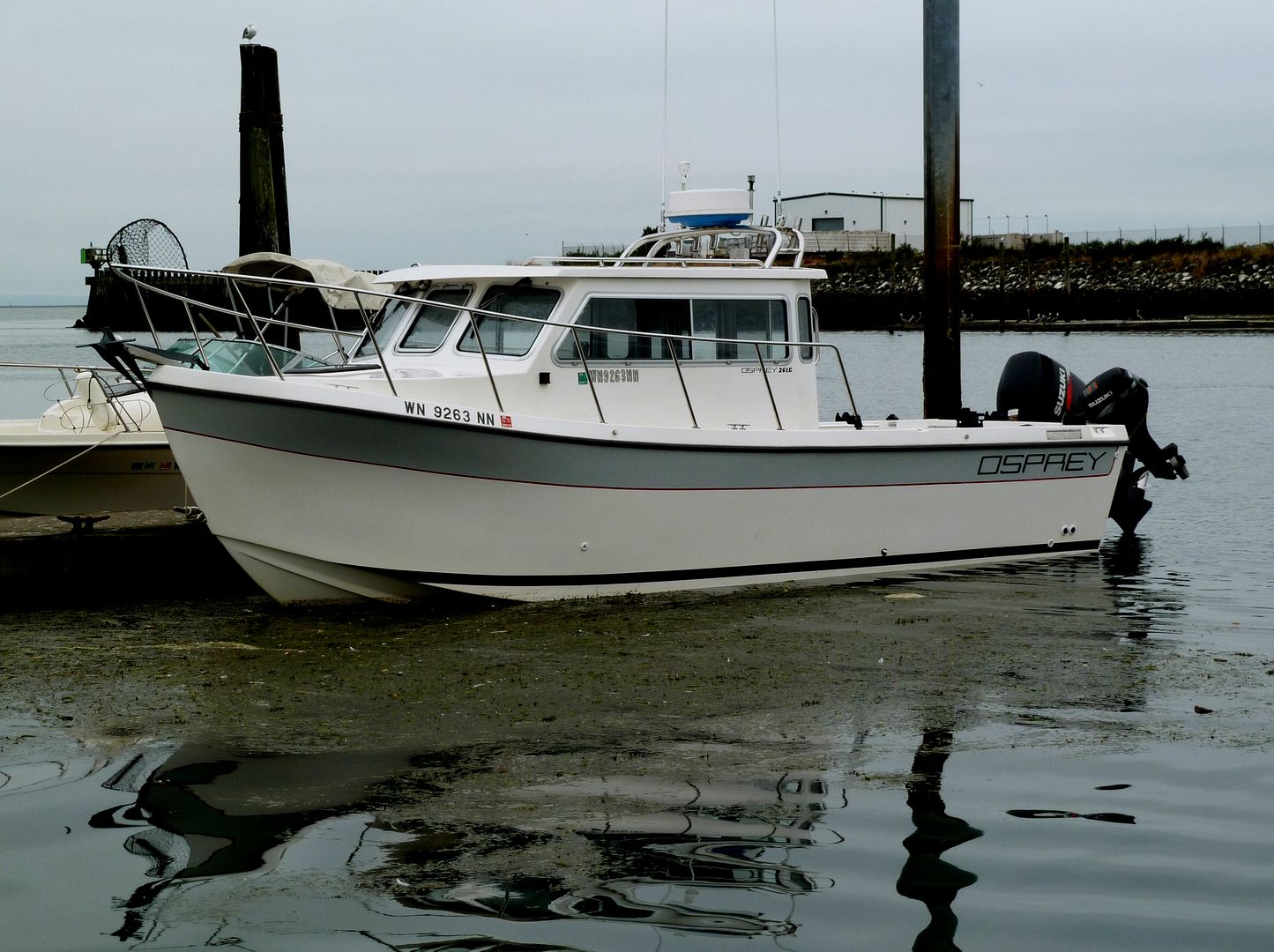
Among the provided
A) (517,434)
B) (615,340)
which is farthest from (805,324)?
(517,434)

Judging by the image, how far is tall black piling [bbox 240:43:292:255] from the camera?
13.5 m

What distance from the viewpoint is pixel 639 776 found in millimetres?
4773

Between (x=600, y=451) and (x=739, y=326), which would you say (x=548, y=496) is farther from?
(x=739, y=326)

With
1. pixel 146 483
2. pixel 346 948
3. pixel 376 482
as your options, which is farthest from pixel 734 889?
pixel 146 483

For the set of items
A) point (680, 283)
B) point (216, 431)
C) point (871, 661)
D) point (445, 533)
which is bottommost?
point (871, 661)

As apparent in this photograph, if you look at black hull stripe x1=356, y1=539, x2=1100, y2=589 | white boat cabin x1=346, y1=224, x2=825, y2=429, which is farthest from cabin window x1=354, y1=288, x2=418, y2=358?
black hull stripe x1=356, y1=539, x2=1100, y2=589

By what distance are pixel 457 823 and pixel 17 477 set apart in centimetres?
679

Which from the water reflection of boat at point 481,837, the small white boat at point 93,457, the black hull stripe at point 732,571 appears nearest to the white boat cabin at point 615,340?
the black hull stripe at point 732,571

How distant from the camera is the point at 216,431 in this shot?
7188mm

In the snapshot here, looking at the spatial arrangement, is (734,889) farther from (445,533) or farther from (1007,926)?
(445,533)

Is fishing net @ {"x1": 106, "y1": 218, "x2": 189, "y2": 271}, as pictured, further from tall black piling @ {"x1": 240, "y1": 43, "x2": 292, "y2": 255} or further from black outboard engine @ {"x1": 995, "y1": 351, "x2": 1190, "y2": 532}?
black outboard engine @ {"x1": 995, "y1": 351, "x2": 1190, "y2": 532}

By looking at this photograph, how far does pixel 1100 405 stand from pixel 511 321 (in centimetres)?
540

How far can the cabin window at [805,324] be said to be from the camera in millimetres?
9203

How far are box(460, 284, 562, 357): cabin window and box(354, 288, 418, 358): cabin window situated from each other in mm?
630
